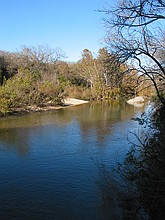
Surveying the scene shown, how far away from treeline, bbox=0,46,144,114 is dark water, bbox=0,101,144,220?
1.76 metres

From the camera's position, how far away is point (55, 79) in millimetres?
26516

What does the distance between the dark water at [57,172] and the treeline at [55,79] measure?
1760 millimetres

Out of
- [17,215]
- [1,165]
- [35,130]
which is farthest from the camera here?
[35,130]

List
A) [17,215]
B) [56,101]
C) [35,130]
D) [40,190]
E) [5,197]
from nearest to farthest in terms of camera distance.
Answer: [17,215], [5,197], [40,190], [35,130], [56,101]

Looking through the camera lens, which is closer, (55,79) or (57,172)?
(57,172)

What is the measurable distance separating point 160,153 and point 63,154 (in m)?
4.33

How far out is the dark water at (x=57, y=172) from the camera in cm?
434

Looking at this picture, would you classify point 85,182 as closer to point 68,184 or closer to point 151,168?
point 68,184

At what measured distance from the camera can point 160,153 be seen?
12.1 feet

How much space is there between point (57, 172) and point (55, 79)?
21064 mm

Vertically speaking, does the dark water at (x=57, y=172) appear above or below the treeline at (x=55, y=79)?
below

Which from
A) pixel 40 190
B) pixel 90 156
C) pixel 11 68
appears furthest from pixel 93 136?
pixel 11 68

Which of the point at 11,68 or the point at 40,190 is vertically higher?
the point at 11,68

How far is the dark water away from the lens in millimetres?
4336
